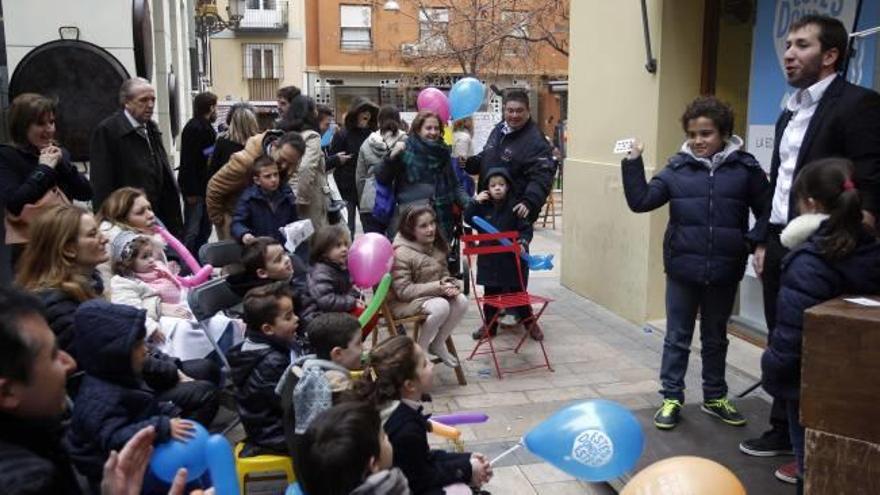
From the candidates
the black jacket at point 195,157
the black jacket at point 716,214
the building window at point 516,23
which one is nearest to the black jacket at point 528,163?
the black jacket at point 716,214

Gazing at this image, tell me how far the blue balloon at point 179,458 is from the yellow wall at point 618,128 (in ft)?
13.7

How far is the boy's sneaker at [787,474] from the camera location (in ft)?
11.1

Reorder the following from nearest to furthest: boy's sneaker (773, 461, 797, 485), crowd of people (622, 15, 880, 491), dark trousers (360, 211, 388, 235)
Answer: crowd of people (622, 15, 880, 491)
boy's sneaker (773, 461, 797, 485)
dark trousers (360, 211, 388, 235)

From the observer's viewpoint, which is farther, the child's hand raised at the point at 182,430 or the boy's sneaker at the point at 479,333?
the boy's sneaker at the point at 479,333

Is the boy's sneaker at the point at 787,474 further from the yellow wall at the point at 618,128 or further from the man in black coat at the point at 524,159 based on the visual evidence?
the man in black coat at the point at 524,159

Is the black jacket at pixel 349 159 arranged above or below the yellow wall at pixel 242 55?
below

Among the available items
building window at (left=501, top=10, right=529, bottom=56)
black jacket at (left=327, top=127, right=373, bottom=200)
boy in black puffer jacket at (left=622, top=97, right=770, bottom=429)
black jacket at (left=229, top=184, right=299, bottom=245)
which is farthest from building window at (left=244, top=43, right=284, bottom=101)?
boy in black puffer jacket at (left=622, top=97, right=770, bottom=429)

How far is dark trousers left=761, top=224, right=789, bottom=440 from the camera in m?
3.58

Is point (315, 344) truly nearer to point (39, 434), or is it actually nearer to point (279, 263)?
point (279, 263)

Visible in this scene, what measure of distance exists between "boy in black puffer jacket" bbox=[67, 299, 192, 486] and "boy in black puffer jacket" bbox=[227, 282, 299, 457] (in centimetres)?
46

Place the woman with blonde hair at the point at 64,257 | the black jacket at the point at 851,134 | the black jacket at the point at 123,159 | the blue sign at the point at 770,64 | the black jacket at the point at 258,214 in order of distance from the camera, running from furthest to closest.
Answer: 1. the black jacket at the point at 123,159
2. the black jacket at the point at 258,214
3. the blue sign at the point at 770,64
4. the black jacket at the point at 851,134
5. the woman with blonde hair at the point at 64,257

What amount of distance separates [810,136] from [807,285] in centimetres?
89

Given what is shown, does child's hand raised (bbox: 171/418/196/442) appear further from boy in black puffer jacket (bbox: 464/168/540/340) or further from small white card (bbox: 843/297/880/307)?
boy in black puffer jacket (bbox: 464/168/540/340)

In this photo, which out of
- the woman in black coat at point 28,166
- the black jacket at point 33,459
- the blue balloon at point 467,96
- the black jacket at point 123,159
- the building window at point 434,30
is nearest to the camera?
the black jacket at point 33,459
